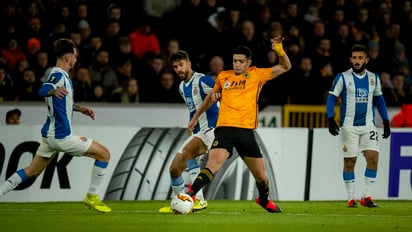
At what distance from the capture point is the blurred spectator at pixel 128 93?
64.3 feet

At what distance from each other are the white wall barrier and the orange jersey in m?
4.21

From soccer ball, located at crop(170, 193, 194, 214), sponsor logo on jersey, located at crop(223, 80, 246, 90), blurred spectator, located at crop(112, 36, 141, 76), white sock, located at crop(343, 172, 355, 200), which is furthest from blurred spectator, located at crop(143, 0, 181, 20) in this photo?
soccer ball, located at crop(170, 193, 194, 214)

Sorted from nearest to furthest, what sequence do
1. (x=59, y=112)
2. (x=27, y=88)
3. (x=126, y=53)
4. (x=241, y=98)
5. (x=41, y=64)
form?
(x=241, y=98) < (x=59, y=112) < (x=27, y=88) < (x=41, y=64) < (x=126, y=53)

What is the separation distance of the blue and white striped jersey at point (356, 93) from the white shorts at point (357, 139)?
0.26 feet

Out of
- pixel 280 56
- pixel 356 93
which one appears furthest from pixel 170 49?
pixel 280 56

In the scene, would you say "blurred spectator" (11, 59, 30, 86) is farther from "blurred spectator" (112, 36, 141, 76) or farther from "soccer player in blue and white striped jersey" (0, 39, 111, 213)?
"soccer player in blue and white striped jersey" (0, 39, 111, 213)

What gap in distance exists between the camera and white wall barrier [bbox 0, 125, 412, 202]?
656 inches

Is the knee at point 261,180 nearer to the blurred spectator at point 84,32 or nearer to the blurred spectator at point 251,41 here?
the blurred spectator at point 251,41

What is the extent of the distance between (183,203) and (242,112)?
1.41 meters

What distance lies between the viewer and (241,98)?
13.2m

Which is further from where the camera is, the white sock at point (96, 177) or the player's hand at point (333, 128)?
the player's hand at point (333, 128)

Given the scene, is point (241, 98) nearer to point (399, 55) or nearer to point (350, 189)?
point (350, 189)

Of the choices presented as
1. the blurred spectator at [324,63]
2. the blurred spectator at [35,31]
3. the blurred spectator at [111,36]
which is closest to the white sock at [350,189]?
the blurred spectator at [324,63]

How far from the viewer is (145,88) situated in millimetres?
20125
